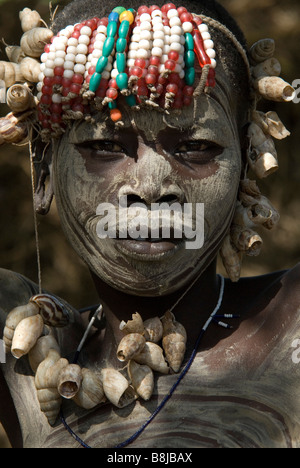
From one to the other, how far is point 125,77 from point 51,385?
786 millimetres

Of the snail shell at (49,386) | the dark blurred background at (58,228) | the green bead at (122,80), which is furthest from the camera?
the dark blurred background at (58,228)

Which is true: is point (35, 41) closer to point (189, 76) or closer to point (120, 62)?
point (120, 62)

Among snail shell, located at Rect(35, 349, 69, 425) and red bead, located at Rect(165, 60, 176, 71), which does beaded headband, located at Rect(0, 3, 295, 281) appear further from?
snail shell, located at Rect(35, 349, 69, 425)

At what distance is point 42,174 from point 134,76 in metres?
0.47

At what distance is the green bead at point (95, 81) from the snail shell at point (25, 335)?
0.62 meters

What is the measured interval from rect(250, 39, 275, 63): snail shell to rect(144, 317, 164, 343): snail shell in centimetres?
77

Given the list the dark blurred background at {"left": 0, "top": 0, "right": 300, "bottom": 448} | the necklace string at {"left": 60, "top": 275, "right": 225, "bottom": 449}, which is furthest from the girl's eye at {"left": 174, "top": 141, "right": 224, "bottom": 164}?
the dark blurred background at {"left": 0, "top": 0, "right": 300, "bottom": 448}

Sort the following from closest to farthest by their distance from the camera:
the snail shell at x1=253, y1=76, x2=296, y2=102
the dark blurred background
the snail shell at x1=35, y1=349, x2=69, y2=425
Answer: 1. the snail shell at x1=35, y1=349, x2=69, y2=425
2. the snail shell at x1=253, y1=76, x2=296, y2=102
3. the dark blurred background

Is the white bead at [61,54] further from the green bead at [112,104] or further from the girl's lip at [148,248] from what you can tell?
the girl's lip at [148,248]

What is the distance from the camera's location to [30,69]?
221cm

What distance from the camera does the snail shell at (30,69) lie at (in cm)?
219

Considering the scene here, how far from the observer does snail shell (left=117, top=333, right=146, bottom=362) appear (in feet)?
6.70

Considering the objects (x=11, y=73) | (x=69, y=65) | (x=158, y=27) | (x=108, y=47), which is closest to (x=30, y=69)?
(x=11, y=73)

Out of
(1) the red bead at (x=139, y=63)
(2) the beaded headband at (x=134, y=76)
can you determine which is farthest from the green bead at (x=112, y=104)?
(1) the red bead at (x=139, y=63)
